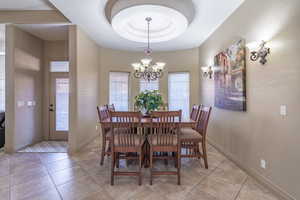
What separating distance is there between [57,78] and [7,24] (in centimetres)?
157

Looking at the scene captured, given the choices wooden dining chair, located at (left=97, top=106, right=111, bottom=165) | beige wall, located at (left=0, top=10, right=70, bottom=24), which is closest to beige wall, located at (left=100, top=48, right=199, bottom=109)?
beige wall, located at (left=0, top=10, right=70, bottom=24)

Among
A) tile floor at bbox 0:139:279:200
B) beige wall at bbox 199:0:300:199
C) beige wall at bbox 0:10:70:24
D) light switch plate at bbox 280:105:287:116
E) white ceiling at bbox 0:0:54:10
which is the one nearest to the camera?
beige wall at bbox 199:0:300:199

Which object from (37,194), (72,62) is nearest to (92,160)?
(37,194)

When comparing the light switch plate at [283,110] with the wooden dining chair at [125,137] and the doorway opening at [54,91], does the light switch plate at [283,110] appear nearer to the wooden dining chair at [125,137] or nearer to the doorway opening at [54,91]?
the wooden dining chair at [125,137]

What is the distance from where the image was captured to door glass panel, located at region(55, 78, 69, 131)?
474cm

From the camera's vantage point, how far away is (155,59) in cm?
572

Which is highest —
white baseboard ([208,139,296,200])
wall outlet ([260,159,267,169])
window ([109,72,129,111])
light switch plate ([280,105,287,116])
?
window ([109,72,129,111])

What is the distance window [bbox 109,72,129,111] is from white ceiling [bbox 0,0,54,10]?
2.56 meters

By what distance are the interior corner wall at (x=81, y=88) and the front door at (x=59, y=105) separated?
721 millimetres

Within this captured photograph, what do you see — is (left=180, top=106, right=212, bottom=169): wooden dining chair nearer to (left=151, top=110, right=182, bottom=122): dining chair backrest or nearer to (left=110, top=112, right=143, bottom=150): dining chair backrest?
(left=151, top=110, right=182, bottom=122): dining chair backrest

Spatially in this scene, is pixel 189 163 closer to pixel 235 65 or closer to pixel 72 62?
pixel 235 65

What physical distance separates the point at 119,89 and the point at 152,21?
105 inches

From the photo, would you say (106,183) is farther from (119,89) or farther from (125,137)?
(119,89)

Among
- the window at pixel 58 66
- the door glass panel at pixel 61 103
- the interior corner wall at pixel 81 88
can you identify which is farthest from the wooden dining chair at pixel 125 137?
the window at pixel 58 66
